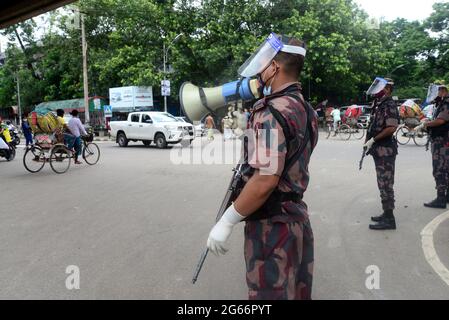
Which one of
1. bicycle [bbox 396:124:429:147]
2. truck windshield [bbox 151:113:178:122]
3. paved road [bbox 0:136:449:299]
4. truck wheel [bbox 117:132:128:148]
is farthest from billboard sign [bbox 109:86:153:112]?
paved road [bbox 0:136:449:299]

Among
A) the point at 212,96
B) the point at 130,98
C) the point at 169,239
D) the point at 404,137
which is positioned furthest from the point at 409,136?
the point at 130,98

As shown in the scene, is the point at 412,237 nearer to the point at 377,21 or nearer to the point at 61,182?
the point at 61,182

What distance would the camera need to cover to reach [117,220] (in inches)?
223

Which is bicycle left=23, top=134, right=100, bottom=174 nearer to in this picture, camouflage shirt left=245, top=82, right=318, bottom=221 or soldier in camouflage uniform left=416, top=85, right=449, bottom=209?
soldier in camouflage uniform left=416, top=85, right=449, bottom=209

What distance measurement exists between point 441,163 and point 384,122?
1659 millimetres

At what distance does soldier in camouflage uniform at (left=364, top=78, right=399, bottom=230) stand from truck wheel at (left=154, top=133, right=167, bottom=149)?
492 inches

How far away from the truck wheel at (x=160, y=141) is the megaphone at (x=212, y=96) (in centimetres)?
1432

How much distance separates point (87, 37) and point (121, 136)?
17.4 m

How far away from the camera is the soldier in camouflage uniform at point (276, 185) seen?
2.05 meters

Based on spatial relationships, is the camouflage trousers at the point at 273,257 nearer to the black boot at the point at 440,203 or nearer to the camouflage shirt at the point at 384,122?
the camouflage shirt at the point at 384,122

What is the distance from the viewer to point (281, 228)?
2182 mm

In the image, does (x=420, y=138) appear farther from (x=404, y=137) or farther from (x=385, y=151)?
(x=385, y=151)

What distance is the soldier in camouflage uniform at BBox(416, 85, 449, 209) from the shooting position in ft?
19.2
